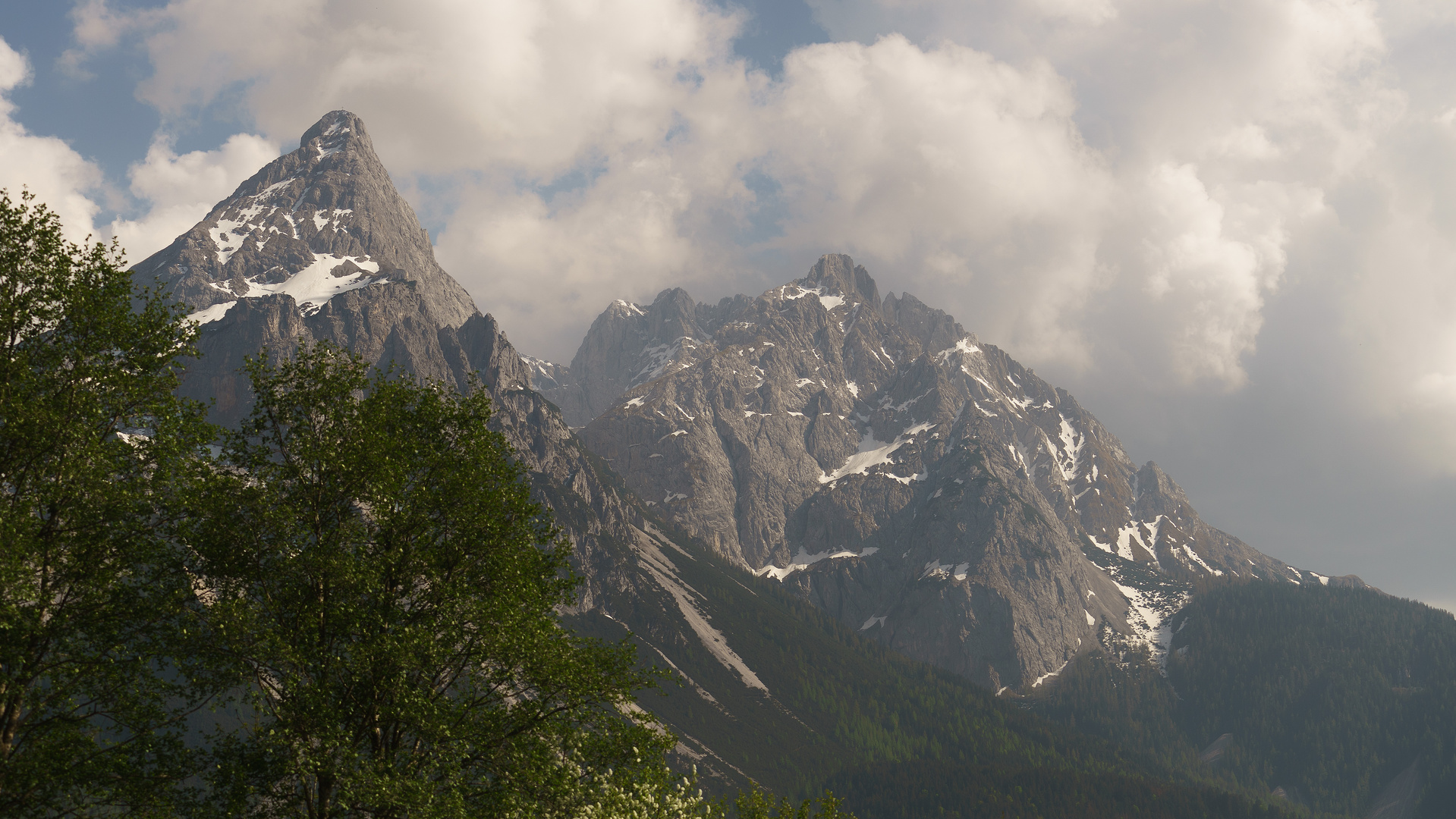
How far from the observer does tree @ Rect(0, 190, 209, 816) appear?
24516 millimetres

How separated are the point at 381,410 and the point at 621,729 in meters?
13.3

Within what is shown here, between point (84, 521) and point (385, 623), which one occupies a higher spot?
point (84, 521)

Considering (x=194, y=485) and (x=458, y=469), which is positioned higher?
(x=458, y=469)

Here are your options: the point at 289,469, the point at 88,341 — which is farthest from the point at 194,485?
the point at 88,341

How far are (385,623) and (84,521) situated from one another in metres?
8.75

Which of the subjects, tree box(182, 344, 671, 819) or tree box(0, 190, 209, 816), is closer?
tree box(0, 190, 209, 816)

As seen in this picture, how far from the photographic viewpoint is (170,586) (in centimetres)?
2669

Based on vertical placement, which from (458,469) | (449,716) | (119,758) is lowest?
(119,758)

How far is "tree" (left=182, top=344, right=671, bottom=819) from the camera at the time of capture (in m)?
26.3

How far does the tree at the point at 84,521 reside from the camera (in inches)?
965

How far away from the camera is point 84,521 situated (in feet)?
85.1

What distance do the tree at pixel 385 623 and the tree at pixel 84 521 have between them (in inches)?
64.2

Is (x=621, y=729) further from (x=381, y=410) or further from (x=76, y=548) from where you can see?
Answer: (x=76, y=548)

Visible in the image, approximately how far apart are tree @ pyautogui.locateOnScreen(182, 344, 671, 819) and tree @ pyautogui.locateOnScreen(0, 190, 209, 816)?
5.35 feet
